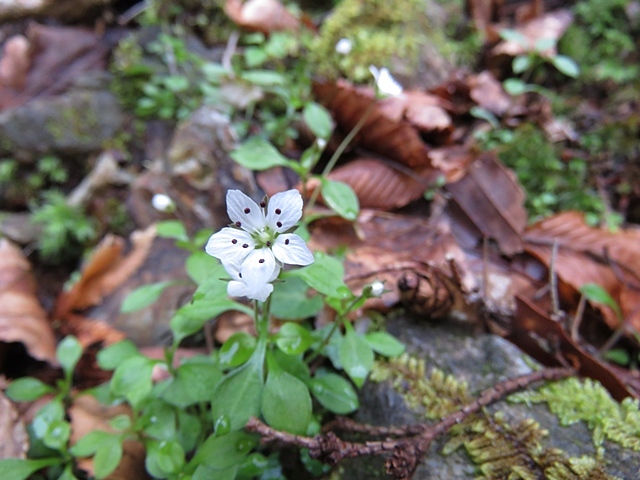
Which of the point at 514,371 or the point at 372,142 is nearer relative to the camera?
the point at 514,371

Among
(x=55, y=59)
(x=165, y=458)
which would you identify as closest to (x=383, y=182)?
(x=165, y=458)

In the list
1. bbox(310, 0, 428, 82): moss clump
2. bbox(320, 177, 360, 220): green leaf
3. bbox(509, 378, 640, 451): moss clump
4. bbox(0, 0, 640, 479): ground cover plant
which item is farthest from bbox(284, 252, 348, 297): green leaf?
bbox(310, 0, 428, 82): moss clump

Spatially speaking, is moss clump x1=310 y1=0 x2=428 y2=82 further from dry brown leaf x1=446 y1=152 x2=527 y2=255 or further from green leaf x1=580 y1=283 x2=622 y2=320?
green leaf x1=580 y1=283 x2=622 y2=320

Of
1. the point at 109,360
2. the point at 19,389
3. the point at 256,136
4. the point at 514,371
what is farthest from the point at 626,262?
the point at 19,389

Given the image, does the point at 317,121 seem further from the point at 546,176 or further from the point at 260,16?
the point at 260,16

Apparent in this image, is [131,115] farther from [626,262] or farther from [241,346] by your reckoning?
[626,262]

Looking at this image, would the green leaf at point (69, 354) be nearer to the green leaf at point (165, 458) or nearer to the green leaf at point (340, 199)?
the green leaf at point (165, 458)
